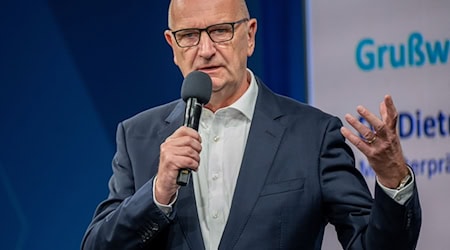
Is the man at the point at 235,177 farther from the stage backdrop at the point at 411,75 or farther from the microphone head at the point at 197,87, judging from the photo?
the stage backdrop at the point at 411,75

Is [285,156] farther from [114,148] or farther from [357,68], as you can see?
[114,148]

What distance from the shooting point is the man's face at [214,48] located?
2109 millimetres

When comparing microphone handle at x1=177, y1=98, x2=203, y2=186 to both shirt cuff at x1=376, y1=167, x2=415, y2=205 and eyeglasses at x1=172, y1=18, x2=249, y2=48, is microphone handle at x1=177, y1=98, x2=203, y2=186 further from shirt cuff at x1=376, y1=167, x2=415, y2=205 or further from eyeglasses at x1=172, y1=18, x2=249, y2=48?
shirt cuff at x1=376, y1=167, x2=415, y2=205

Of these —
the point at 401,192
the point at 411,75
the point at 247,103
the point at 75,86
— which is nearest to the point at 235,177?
the point at 247,103

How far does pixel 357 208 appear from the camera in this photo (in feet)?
6.59

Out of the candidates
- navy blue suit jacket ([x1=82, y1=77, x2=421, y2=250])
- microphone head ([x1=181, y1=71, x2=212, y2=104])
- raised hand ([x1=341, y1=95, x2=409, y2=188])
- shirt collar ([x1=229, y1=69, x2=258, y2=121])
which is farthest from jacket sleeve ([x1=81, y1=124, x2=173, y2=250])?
raised hand ([x1=341, y1=95, x2=409, y2=188])

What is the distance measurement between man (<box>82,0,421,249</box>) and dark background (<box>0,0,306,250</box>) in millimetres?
1163

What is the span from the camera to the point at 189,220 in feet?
6.78

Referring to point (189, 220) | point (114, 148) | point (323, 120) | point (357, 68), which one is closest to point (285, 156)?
point (323, 120)

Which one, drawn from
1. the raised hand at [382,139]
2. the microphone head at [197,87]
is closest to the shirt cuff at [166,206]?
the microphone head at [197,87]

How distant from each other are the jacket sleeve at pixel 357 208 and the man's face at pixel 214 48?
11.1 inches

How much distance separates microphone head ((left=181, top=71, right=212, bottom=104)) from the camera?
1.92 metres

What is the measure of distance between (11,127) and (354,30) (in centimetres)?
140

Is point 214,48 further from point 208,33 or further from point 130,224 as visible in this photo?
point 130,224
